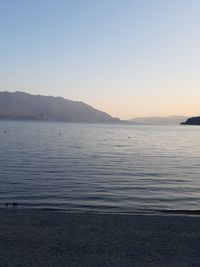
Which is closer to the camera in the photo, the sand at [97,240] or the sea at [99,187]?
the sand at [97,240]

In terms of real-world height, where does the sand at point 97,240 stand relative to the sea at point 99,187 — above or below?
above

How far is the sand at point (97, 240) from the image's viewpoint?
10.6 metres

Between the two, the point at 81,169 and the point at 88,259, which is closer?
the point at 88,259

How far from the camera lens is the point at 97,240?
41.6 ft

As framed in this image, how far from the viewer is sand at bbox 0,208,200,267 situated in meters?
10.6

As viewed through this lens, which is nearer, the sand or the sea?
the sand

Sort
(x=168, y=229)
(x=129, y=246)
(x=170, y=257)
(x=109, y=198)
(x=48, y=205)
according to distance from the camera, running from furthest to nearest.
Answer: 1. (x=109, y=198)
2. (x=48, y=205)
3. (x=168, y=229)
4. (x=129, y=246)
5. (x=170, y=257)

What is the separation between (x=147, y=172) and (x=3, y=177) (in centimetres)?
1210

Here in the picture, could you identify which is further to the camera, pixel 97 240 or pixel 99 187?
pixel 99 187

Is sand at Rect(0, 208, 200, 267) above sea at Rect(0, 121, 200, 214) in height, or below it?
above

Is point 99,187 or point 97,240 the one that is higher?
point 97,240

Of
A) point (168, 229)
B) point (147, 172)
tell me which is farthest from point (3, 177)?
point (168, 229)

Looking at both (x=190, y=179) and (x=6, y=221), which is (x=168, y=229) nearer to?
(x=6, y=221)

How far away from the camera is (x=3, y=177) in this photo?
1243 inches
